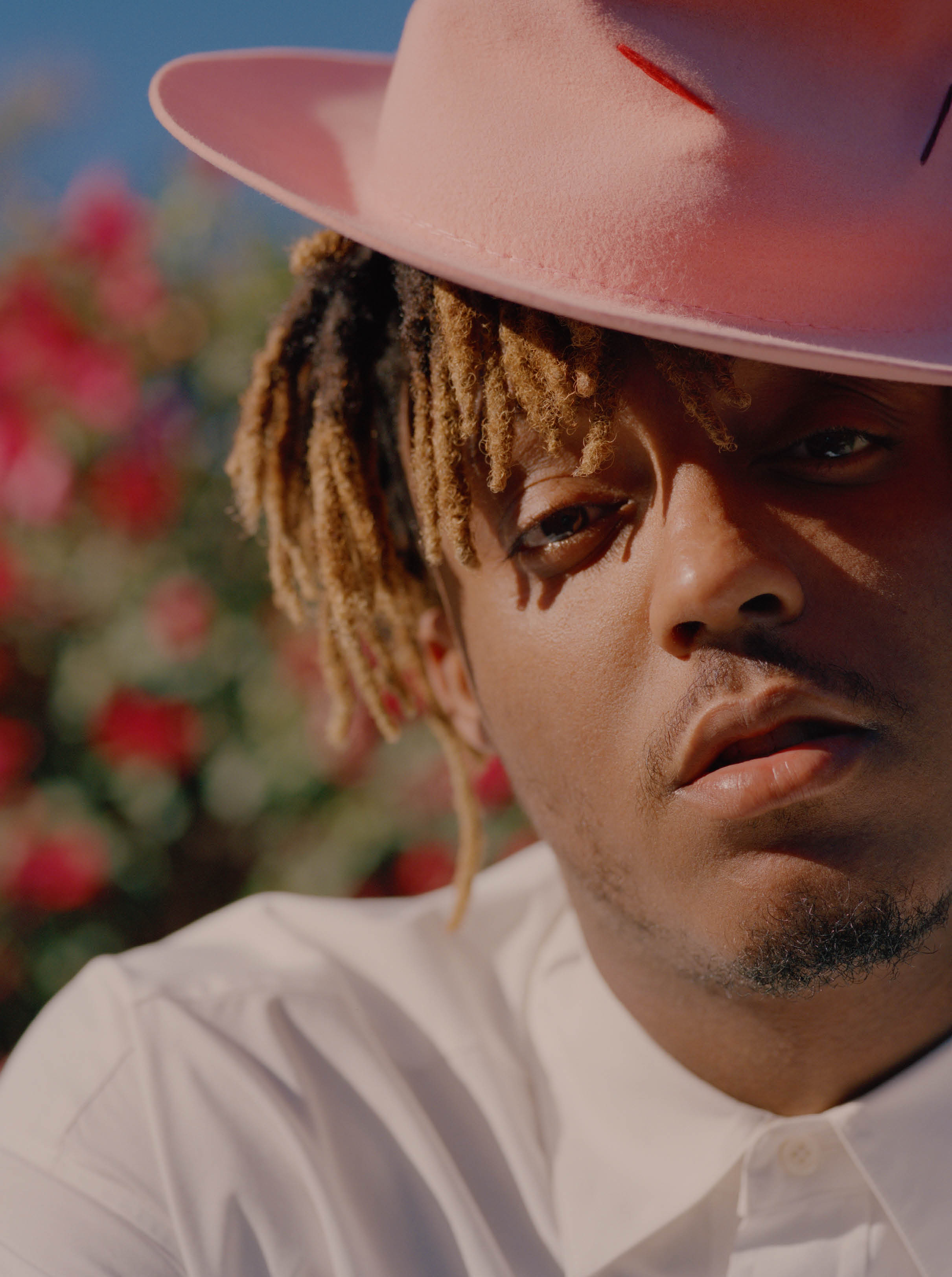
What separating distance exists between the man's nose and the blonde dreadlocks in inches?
3.8

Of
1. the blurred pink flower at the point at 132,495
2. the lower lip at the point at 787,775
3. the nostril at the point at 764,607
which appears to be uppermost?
the nostril at the point at 764,607

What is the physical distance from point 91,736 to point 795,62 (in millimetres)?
2523

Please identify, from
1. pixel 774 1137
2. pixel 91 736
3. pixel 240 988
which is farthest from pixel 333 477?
pixel 91 736

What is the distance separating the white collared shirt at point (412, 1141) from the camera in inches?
70.5

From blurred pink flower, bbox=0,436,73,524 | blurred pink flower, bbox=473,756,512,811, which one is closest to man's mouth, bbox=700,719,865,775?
blurred pink flower, bbox=473,756,512,811

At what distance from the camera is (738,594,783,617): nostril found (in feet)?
5.07

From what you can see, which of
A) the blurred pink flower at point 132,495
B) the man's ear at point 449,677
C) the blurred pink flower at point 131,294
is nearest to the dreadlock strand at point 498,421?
the man's ear at point 449,677

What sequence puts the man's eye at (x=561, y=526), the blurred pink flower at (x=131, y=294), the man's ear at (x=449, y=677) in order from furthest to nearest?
1. the blurred pink flower at (x=131, y=294)
2. the man's ear at (x=449, y=677)
3. the man's eye at (x=561, y=526)

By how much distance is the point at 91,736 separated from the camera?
3299 millimetres

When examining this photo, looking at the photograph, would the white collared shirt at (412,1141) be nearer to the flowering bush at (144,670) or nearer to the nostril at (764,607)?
the nostril at (764,607)

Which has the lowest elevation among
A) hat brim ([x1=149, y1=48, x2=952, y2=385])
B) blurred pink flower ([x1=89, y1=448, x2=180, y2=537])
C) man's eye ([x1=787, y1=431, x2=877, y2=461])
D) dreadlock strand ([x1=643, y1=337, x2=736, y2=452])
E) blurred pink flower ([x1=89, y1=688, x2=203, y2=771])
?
blurred pink flower ([x1=89, y1=688, x2=203, y2=771])

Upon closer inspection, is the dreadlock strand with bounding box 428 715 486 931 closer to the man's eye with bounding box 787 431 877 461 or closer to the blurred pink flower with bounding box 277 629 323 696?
the blurred pink flower with bounding box 277 629 323 696

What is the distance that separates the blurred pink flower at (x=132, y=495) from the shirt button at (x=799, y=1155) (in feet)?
7.71

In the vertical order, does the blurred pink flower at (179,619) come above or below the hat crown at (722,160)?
below
